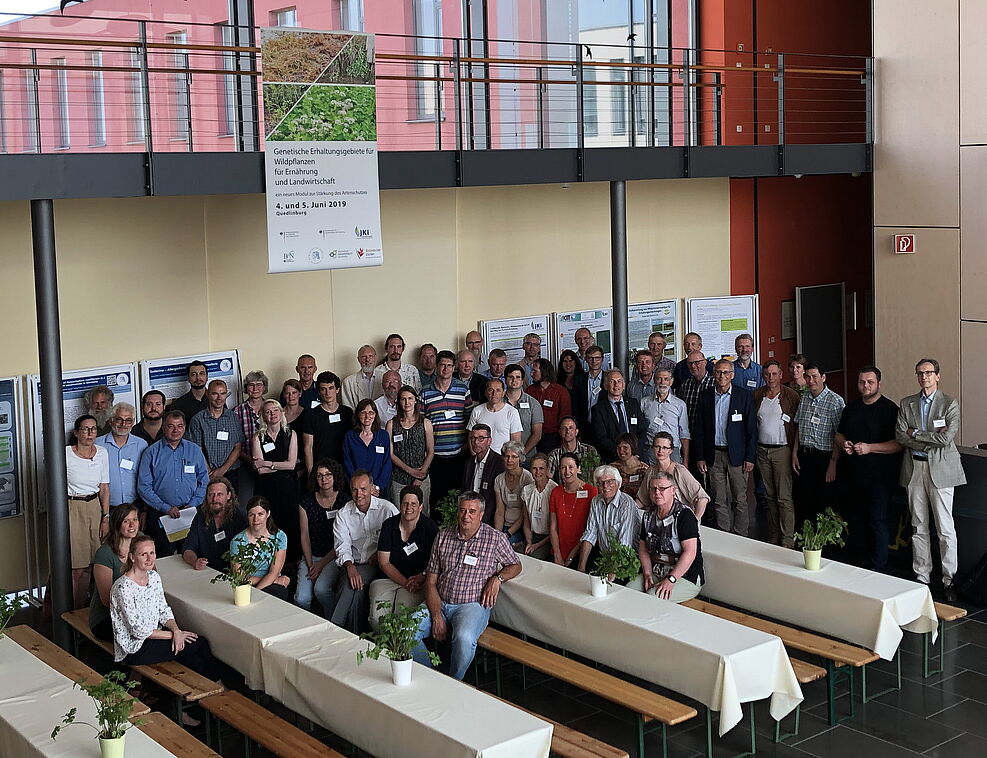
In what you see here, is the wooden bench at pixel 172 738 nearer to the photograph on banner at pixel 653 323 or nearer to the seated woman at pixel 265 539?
the seated woman at pixel 265 539

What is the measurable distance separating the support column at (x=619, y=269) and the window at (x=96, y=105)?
14.1 feet

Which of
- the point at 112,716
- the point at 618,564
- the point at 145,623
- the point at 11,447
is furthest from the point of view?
the point at 11,447

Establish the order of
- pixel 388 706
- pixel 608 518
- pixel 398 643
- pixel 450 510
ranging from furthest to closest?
pixel 450 510, pixel 608 518, pixel 398 643, pixel 388 706

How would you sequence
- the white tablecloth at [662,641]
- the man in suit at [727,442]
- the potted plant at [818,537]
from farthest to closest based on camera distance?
the man in suit at [727,442], the potted plant at [818,537], the white tablecloth at [662,641]

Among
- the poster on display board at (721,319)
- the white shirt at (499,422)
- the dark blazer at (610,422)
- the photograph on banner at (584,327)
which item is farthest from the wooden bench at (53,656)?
the poster on display board at (721,319)

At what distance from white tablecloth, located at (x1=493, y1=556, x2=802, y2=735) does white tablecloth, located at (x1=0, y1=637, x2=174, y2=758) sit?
251cm

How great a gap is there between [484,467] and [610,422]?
143cm

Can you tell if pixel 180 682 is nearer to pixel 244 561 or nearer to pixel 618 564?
pixel 244 561

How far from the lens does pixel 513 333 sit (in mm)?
12336

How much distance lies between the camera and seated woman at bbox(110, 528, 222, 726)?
670cm

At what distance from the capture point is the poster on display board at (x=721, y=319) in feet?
44.7

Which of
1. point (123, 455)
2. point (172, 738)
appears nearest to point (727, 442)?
point (123, 455)

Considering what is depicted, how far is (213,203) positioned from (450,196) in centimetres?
240

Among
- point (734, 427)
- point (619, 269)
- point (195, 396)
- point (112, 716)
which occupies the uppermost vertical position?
point (619, 269)
